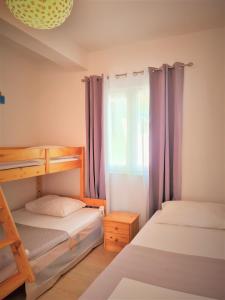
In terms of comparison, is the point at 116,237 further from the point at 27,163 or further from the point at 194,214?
the point at 27,163

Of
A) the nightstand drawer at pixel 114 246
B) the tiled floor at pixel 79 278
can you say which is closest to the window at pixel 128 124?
the nightstand drawer at pixel 114 246

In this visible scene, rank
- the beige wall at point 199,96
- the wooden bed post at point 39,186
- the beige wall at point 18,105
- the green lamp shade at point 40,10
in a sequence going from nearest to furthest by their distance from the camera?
1. the green lamp shade at point 40,10
2. the beige wall at point 199,96
3. the beige wall at point 18,105
4. the wooden bed post at point 39,186

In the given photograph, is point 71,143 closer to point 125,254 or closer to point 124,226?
point 124,226

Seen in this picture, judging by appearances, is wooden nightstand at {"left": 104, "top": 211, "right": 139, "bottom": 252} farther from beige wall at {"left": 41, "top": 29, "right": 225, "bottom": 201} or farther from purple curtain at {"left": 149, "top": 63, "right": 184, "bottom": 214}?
beige wall at {"left": 41, "top": 29, "right": 225, "bottom": 201}

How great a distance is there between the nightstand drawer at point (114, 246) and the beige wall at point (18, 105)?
135 centimetres

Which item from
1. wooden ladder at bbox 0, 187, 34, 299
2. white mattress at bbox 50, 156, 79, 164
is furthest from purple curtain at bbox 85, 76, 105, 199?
wooden ladder at bbox 0, 187, 34, 299

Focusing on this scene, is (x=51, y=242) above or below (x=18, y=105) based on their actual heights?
below

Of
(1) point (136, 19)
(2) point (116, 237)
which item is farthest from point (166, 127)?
(2) point (116, 237)

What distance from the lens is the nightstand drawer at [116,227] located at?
264 centimetres

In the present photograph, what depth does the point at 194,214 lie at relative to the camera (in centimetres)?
228

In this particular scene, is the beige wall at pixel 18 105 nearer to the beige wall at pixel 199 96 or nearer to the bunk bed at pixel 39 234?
the bunk bed at pixel 39 234

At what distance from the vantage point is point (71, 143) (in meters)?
3.39

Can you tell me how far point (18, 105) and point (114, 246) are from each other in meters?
2.25

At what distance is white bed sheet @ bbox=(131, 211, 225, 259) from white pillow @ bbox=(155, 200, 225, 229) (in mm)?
50
